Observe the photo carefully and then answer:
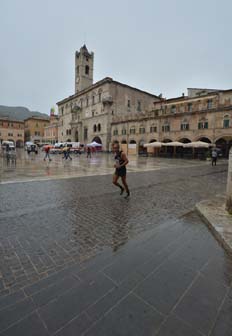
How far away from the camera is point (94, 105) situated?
47438mm

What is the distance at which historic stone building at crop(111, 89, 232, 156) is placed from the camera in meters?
26.0

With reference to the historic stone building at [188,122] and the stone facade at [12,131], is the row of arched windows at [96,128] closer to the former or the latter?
the historic stone building at [188,122]

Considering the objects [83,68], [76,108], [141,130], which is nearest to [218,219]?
[141,130]

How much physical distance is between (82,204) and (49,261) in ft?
8.46

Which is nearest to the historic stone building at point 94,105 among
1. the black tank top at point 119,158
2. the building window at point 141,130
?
the building window at point 141,130

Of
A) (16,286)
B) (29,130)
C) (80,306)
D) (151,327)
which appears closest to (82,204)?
(16,286)

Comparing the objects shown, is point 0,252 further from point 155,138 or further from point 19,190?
point 155,138

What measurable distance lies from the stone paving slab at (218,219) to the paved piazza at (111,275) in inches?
6.6

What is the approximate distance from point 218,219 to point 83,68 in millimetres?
62222

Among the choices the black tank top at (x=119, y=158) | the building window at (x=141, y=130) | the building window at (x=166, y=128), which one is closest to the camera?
the black tank top at (x=119, y=158)

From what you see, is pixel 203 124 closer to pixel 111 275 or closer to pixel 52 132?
pixel 111 275

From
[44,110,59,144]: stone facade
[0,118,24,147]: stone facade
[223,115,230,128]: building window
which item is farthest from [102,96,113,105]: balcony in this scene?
[0,118,24,147]: stone facade

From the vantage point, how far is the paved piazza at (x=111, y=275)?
1534mm

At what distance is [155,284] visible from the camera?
2008 millimetres
